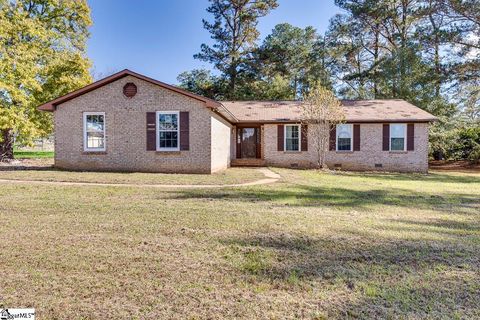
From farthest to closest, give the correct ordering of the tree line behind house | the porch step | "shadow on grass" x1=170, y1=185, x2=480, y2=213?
the tree line behind house < the porch step < "shadow on grass" x1=170, y1=185, x2=480, y2=213

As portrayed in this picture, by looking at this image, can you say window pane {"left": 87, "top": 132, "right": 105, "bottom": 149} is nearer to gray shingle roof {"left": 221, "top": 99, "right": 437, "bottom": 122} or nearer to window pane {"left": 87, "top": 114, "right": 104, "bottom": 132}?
window pane {"left": 87, "top": 114, "right": 104, "bottom": 132}

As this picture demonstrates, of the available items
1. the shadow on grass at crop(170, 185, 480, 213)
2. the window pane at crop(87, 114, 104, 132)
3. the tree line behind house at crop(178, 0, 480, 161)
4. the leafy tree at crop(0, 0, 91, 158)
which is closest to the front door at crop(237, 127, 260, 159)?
the window pane at crop(87, 114, 104, 132)

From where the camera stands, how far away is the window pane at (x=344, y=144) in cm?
1762

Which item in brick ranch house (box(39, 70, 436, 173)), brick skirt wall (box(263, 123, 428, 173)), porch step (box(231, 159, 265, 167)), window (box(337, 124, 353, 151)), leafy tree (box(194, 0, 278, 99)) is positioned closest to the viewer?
brick ranch house (box(39, 70, 436, 173))

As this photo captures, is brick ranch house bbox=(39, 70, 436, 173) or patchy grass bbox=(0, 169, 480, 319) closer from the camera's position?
patchy grass bbox=(0, 169, 480, 319)

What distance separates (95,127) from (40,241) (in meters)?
10.7

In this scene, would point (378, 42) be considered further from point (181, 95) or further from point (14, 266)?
point (14, 266)

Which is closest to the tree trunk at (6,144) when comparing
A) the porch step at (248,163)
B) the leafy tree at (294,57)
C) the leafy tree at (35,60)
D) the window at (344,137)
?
the leafy tree at (35,60)

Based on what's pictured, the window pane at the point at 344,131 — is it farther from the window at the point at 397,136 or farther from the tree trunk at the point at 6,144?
the tree trunk at the point at 6,144

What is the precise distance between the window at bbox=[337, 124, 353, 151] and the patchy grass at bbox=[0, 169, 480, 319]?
10537mm

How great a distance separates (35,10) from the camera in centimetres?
2178

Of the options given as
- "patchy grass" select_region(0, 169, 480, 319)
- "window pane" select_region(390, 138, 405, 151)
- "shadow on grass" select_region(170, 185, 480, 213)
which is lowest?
"patchy grass" select_region(0, 169, 480, 319)

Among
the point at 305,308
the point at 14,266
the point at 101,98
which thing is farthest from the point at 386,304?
the point at 101,98

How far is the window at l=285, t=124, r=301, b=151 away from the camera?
58.8ft
